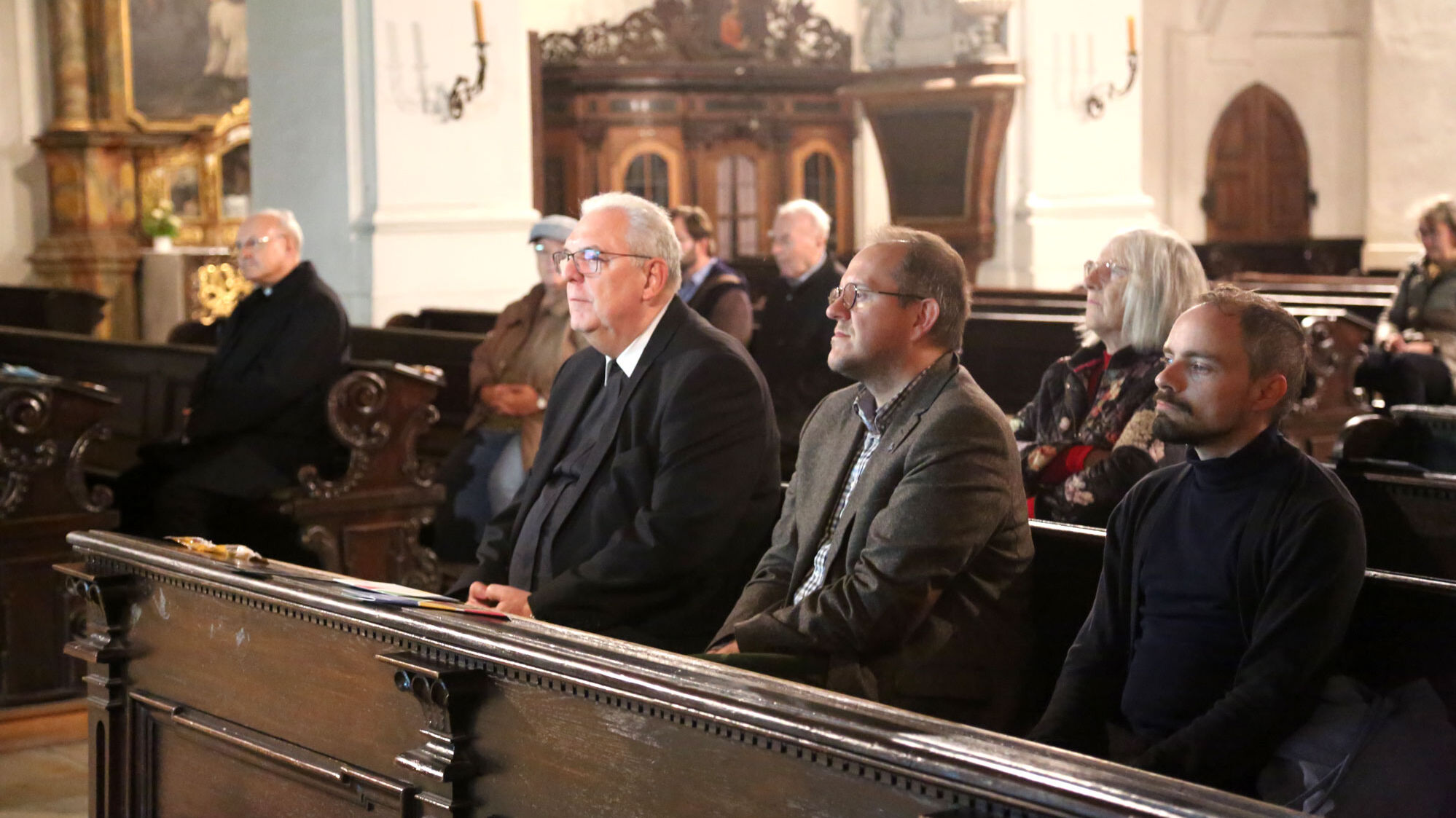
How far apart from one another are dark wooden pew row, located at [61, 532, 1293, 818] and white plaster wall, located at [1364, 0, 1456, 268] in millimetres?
12922

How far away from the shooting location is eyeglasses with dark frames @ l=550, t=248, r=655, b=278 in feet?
11.3

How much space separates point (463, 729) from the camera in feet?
8.36

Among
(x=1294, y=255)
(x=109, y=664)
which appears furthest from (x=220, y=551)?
(x=1294, y=255)

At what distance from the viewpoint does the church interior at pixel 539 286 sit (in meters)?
2.40

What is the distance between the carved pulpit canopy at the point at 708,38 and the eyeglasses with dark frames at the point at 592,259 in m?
9.33

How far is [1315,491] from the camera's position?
2.38 m

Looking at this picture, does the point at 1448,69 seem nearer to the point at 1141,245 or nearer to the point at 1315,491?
the point at 1141,245

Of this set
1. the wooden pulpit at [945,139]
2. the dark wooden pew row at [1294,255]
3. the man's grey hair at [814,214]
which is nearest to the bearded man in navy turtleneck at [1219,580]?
the man's grey hair at [814,214]

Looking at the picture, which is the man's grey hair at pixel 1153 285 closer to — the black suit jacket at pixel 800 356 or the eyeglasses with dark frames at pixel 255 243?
the black suit jacket at pixel 800 356

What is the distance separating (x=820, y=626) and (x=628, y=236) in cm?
107

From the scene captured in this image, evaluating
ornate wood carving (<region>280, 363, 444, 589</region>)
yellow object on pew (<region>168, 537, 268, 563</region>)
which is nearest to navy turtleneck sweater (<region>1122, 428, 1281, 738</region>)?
yellow object on pew (<region>168, 537, 268, 563</region>)

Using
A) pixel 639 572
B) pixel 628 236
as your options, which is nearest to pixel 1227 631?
pixel 639 572

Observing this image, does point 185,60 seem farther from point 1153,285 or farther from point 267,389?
point 1153,285

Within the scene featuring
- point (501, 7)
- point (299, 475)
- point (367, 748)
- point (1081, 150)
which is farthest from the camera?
point (1081, 150)
